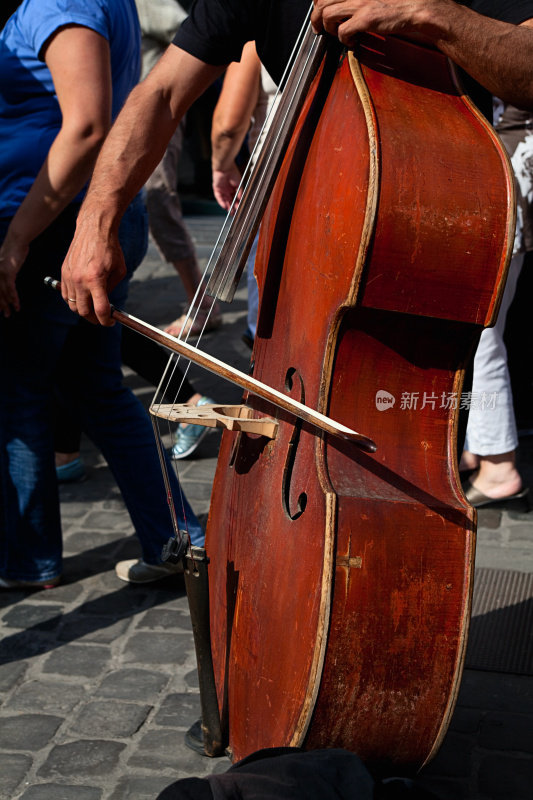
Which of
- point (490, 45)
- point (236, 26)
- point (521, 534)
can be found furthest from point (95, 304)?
point (521, 534)

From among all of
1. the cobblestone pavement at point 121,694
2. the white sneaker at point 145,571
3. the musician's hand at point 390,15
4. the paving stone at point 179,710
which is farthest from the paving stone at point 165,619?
the musician's hand at point 390,15

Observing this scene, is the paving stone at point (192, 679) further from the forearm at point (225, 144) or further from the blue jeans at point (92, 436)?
the forearm at point (225, 144)

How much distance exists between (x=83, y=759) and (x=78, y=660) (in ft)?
1.62

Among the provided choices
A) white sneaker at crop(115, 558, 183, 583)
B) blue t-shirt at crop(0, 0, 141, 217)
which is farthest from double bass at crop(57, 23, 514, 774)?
white sneaker at crop(115, 558, 183, 583)

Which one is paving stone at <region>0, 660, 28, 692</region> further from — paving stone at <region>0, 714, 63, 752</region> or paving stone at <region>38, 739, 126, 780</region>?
paving stone at <region>38, 739, 126, 780</region>

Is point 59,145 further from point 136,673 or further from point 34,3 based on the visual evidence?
point 136,673

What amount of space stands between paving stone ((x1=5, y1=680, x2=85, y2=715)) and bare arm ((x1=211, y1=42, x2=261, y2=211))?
2.55 metres

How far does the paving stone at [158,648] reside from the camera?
2.88 m

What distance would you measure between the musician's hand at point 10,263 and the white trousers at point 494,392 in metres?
1.66

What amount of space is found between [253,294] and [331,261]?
2.40 metres

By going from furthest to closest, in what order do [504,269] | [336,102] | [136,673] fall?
[136,673] < [336,102] < [504,269]

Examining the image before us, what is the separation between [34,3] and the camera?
9.25ft

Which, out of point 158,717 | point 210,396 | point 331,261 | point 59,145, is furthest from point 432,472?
point 210,396

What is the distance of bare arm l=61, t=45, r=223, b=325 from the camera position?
2020 mm
